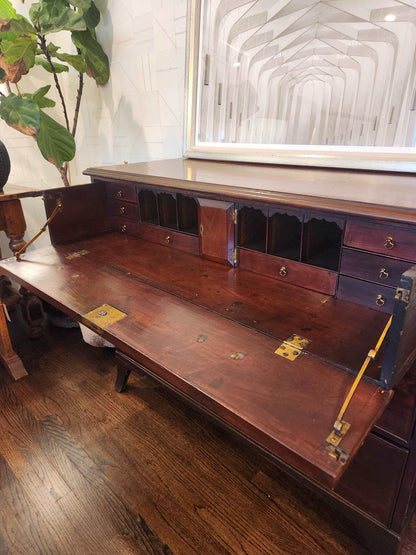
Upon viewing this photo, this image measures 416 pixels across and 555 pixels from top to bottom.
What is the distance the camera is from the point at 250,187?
1008 millimetres

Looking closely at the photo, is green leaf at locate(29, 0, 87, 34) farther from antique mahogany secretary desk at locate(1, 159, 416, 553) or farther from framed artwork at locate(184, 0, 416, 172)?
antique mahogany secretary desk at locate(1, 159, 416, 553)

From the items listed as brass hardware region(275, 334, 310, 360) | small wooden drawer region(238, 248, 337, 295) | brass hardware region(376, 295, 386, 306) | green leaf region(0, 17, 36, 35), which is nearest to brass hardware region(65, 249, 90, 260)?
small wooden drawer region(238, 248, 337, 295)

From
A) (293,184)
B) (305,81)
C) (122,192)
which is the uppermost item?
(305,81)

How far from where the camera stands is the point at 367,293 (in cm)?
88

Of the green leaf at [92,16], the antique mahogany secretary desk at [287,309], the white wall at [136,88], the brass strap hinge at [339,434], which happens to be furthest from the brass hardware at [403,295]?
the green leaf at [92,16]

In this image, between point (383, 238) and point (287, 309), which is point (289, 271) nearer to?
point (287, 309)

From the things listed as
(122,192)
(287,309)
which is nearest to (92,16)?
(122,192)

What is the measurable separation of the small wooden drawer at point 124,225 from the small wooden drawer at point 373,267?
2.97 ft

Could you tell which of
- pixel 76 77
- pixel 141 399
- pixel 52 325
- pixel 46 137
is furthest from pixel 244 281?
pixel 76 77

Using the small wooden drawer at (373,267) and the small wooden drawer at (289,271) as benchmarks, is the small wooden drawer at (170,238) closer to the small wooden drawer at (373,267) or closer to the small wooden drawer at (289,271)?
the small wooden drawer at (289,271)

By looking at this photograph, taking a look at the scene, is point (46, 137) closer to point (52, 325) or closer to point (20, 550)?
point (52, 325)

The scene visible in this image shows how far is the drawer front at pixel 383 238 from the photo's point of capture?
0.77 m

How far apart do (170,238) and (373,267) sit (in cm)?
76

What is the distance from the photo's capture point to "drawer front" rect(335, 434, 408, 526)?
2.62 feet
